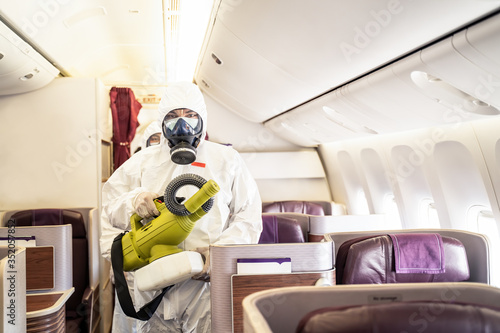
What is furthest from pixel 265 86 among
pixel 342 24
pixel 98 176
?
pixel 98 176

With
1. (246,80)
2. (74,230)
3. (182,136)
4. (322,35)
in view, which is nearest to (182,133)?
(182,136)

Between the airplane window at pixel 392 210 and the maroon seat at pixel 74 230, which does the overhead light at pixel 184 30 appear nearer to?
the maroon seat at pixel 74 230

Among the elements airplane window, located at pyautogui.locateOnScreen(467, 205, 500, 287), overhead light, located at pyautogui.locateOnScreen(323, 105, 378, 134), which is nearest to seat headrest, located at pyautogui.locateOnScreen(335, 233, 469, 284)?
airplane window, located at pyautogui.locateOnScreen(467, 205, 500, 287)

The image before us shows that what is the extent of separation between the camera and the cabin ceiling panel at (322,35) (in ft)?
6.18

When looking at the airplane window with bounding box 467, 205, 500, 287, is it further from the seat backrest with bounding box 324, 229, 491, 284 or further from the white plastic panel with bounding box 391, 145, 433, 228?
the seat backrest with bounding box 324, 229, 491, 284

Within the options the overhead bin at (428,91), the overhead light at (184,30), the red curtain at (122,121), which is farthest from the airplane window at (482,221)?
the red curtain at (122,121)

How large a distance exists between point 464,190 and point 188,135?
2509mm

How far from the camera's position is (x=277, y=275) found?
69.4 inches

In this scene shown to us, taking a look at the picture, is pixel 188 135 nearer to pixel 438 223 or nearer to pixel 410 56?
pixel 410 56

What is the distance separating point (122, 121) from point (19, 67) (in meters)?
2.42

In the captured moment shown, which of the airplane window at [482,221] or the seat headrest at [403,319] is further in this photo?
the airplane window at [482,221]

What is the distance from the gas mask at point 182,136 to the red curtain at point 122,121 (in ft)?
13.7

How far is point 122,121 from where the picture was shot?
251 inches

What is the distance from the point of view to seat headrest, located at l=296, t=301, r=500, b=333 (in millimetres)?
930
